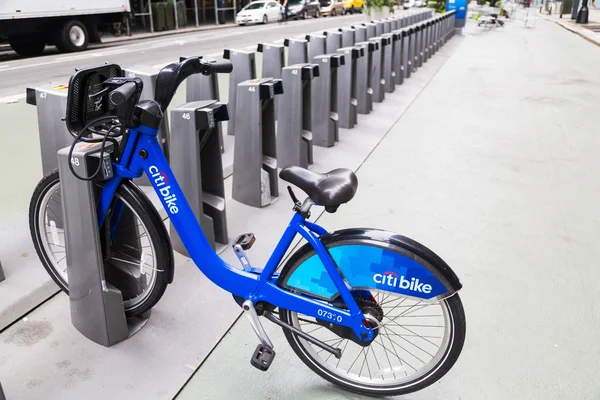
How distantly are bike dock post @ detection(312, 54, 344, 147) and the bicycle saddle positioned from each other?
3.51 m

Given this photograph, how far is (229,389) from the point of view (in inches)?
87.6

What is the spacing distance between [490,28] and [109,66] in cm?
2493

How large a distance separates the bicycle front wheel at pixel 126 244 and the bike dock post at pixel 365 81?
15.8 ft

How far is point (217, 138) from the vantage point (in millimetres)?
3195

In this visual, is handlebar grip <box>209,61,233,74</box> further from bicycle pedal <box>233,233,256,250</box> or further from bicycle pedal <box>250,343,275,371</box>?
bicycle pedal <box>250,343,275,371</box>

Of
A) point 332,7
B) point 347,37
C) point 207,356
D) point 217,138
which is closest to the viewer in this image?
point 207,356

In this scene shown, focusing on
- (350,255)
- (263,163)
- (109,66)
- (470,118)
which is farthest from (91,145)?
(470,118)

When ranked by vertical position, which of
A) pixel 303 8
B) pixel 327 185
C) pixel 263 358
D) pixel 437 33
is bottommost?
pixel 263 358

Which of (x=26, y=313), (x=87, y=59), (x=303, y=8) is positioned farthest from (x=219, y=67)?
(x=303, y=8)

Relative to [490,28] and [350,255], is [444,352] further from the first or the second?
[490,28]

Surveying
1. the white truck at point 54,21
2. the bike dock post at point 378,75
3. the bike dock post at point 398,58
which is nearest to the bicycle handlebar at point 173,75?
the bike dock post at point 378,75

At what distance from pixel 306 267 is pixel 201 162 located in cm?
150

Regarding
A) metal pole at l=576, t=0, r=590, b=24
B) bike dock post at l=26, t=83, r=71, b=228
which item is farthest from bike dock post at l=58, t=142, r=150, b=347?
metal pole at l=576, t=0, r=590, b=24

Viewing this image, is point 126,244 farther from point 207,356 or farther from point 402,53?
point 402,53
